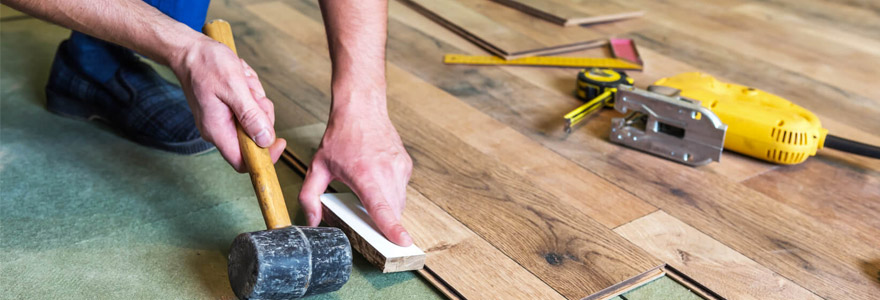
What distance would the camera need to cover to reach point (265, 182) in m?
1.34

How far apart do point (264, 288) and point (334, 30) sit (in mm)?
721

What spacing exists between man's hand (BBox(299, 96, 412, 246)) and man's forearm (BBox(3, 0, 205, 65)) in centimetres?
34

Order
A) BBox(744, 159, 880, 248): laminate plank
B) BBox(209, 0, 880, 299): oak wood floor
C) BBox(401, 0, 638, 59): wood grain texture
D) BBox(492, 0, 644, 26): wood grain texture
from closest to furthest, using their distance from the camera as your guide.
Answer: BBox(209, 0, 880, 299): oak wood floor, BBox(744, 159, 880, 248): laminate plank, BBox(401, 0, 638, 59): wood grain texture, BBox(492, 0, 644, 26): wood grain texture

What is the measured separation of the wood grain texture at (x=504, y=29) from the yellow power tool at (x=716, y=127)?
70 cm

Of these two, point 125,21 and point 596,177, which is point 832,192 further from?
point 125,21

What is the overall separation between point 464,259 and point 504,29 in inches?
57.5

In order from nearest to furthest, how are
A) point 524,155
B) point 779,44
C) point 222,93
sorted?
point 222,93
point 524,155
point 779,44

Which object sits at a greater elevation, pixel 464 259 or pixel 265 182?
pixel 265 182

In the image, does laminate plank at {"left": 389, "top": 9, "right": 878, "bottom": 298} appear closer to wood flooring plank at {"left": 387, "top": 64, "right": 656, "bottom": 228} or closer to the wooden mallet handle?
wood flooring plank at {"left": 387, "top": 64, "right": 656, "bottom": 228}

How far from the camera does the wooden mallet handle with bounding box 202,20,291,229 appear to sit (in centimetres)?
132

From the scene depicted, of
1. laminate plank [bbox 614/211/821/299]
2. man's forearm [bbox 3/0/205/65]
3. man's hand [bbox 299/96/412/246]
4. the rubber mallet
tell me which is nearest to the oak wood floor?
laminate plank [bbox 614/211/821/299]

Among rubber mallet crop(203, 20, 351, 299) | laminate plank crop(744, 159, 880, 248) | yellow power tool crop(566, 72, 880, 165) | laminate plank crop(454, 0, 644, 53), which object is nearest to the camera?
rubber mallet crop(203, 20, 351, 299)

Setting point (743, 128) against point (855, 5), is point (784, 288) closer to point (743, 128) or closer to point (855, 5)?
point (743, 128)

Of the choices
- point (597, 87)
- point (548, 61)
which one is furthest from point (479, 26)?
point (597, 87)
